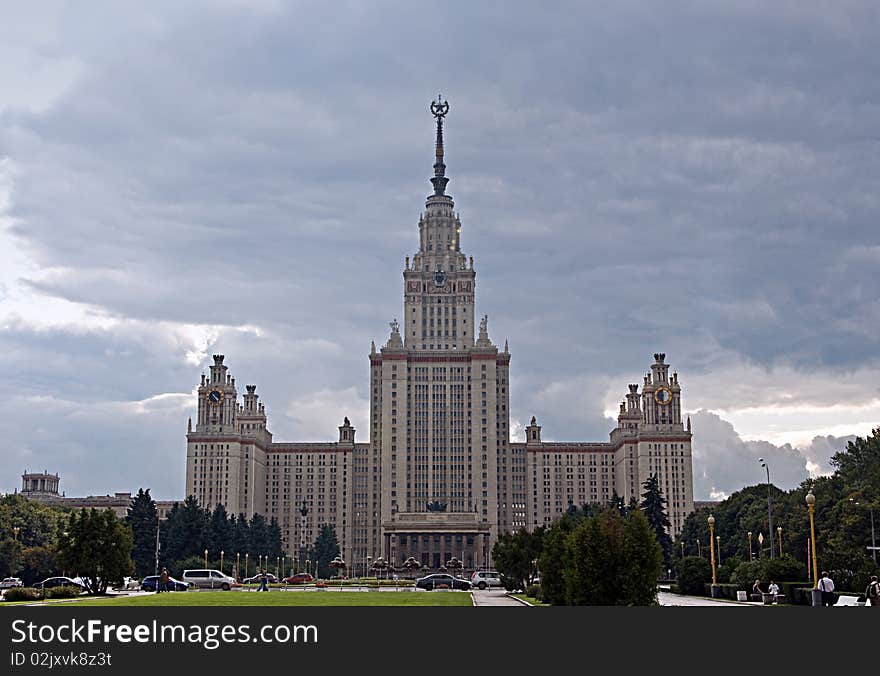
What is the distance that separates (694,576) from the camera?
79.9 metres

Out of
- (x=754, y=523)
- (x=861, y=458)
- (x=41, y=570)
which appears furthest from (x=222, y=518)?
(x=861, y=458)

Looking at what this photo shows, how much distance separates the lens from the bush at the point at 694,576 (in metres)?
79.8

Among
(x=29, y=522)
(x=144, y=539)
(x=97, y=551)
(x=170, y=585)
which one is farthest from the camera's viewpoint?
(x=144, y=539)

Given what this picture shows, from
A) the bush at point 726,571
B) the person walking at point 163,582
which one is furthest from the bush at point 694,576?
the person walking at point 163,582

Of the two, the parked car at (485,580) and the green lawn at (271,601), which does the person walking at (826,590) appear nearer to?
the green lawn at (271,601)

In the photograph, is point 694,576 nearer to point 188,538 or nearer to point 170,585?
point 170,585

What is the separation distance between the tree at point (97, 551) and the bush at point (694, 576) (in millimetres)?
41569

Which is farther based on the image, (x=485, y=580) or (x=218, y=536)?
(x=218, y=536)

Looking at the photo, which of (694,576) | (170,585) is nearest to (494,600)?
(694,576)

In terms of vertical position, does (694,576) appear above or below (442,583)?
above

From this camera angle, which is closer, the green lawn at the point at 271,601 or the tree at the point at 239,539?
the green lawn at the point at 271,601

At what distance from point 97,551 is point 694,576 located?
43.9 m

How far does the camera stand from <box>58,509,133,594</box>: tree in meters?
73.3

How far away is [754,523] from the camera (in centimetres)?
12344
